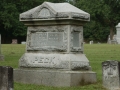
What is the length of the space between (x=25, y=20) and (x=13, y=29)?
4771cm

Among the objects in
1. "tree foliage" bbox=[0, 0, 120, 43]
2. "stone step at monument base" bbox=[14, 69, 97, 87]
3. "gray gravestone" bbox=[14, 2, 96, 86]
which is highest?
"tree foliage" bbox=[0, 0, 120, 43]

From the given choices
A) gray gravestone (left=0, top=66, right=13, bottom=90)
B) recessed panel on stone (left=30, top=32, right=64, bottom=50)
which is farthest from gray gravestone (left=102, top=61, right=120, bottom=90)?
gray gravestone (left=0, top=66, right=13, bottom=90)

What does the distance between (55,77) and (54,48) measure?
2.76 feet

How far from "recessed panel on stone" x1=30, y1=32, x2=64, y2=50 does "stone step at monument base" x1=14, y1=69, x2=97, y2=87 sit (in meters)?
0.71

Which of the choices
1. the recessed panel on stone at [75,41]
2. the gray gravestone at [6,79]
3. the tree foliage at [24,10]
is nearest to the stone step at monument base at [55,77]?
the recessed panel on stone at [75,41]

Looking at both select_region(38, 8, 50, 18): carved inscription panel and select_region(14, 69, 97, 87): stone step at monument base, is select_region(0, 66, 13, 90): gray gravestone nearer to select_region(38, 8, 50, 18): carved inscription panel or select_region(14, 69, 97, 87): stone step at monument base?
select_region(14, 69, 97, 87): stone step at monument base

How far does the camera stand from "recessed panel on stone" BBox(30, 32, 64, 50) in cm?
1019

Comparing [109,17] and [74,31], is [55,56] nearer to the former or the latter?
[74,31]

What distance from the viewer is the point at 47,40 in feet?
34.2

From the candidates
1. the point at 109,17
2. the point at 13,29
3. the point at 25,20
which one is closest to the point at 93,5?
the point at 109,17

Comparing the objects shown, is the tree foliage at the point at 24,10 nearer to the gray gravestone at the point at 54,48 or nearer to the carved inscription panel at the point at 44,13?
the gray gravestone at the point at 54,48

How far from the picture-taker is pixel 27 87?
9703 mm

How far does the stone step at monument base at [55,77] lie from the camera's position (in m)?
9.70

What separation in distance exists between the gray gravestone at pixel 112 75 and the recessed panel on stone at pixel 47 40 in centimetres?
138
